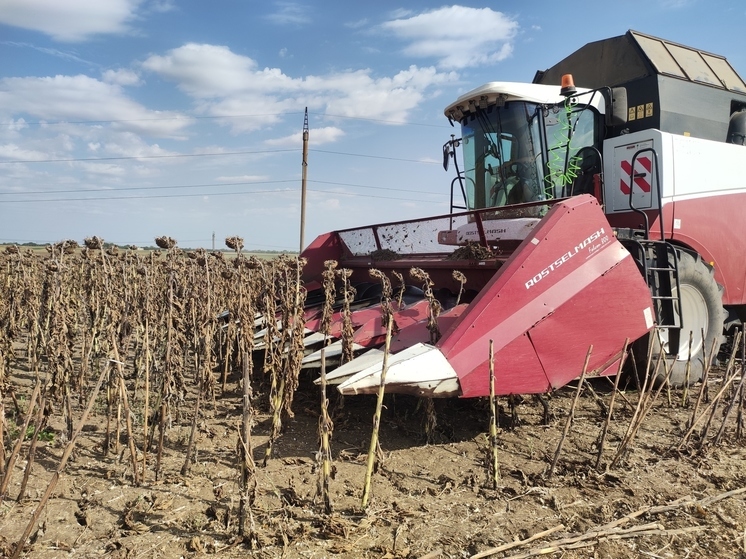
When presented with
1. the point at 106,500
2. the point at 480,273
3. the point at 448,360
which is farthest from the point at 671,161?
the point at 106,500

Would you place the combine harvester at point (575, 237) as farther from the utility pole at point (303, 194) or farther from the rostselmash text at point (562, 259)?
the utility pole at point (303, 194)

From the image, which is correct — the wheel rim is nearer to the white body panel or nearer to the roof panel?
the white body panel

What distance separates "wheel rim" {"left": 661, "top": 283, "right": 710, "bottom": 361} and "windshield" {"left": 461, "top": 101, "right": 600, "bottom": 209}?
51.3 inches

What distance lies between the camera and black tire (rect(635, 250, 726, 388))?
4434 millimetres

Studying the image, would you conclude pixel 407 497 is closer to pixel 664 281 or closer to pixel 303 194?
pixel 664 281

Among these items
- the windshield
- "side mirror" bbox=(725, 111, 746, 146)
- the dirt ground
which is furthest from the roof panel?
the dirt ground

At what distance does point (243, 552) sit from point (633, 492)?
1.77 m

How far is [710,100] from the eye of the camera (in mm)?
5887

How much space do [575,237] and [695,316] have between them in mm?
2294

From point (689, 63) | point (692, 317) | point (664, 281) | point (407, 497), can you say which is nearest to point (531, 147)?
point (664, 281)

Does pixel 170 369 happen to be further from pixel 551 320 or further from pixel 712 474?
pixel 712 474

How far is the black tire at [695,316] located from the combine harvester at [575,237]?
0.02 meters

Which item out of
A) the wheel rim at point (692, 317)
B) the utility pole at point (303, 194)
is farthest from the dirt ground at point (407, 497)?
the utility pole at point (303, 194)

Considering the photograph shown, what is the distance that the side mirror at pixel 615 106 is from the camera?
5262 mm
